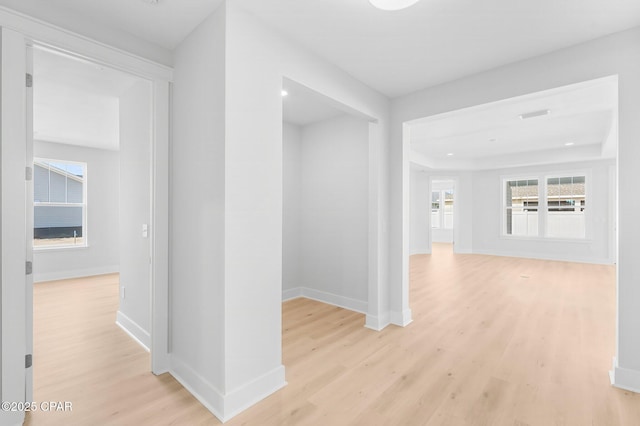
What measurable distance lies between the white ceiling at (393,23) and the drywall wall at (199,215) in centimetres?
28

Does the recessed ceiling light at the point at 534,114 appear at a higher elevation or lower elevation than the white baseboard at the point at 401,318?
higher

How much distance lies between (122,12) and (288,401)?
2.96m

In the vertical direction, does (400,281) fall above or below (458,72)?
below

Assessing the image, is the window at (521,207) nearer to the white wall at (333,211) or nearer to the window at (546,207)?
the window at (546,207)

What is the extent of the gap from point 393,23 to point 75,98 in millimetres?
3891

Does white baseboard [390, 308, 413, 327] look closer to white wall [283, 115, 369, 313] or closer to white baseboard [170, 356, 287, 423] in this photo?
white wall [283, 115, 369, 313]

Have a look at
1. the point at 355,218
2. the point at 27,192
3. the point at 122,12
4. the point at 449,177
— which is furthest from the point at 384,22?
the point at 449,177

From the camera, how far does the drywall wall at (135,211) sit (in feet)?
9.31

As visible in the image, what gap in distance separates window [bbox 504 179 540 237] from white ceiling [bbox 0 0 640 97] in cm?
706

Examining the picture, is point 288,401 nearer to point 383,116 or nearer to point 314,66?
point 314,66

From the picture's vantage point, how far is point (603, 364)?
2.49 m

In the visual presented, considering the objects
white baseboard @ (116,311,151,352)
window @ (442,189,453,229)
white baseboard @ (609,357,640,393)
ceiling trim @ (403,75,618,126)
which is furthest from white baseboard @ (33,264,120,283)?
window @ (442,189,453,229)

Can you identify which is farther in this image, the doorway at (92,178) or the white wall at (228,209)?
Result: the doorway at (92,178)

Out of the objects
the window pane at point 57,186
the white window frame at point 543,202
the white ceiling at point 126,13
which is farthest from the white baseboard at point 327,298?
the white window frame at point 543,202
